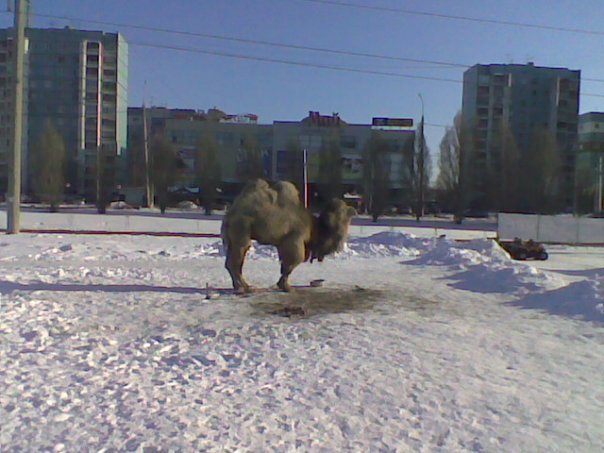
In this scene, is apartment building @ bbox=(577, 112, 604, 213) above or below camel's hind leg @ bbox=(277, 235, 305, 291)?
above

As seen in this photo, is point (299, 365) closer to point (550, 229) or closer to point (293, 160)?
point (550, 229)

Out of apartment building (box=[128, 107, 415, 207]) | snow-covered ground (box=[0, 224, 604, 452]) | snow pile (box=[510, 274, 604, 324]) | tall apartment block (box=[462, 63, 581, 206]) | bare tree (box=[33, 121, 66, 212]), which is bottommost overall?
snow-covered ground (box=[0, 224, 604, 452])

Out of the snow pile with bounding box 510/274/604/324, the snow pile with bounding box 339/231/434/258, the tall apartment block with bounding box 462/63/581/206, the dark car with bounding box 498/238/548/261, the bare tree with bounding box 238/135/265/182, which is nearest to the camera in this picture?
the snow pile with bounding box 510/274/604/324

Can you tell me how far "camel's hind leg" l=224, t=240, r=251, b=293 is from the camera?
10867mm

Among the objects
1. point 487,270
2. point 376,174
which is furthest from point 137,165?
point 487,270

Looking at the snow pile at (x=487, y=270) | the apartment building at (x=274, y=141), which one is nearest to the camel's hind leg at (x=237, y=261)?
the snow pile at (x=487, y=270)

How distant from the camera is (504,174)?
7119 cm

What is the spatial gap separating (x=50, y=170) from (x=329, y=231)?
55.5 m

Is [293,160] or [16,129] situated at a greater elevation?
[293,160]

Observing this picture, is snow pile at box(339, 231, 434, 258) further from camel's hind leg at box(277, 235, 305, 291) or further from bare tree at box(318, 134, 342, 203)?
bare tree at box(318, 134, 342, 203)

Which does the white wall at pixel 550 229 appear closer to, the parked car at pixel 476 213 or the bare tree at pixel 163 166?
the parked car at pixel 476 213

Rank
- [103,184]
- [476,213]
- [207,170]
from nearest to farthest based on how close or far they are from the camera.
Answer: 1. [103,184]
2. [207,170]
3. [476,213]

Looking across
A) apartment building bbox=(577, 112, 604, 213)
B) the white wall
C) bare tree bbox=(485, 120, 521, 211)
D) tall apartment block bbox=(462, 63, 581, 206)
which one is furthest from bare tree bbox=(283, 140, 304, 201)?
the white wall

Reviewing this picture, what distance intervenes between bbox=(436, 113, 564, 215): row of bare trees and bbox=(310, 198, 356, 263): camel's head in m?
57.6
